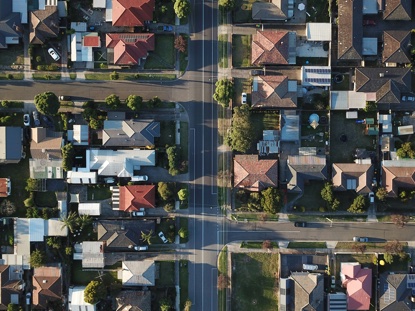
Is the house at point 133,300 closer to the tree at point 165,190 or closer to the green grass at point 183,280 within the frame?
the green grass at point 183,280

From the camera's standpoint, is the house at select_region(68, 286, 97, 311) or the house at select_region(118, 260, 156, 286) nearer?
the house at select_region(68, 286, 97, 311)

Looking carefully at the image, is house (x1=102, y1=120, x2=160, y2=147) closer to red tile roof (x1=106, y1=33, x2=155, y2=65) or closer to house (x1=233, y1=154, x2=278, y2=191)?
red tile roof (x1=106, y1=33, x2=155, y2=65)

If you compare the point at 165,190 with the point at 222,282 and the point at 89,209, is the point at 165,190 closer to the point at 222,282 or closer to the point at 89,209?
the point at 89,209

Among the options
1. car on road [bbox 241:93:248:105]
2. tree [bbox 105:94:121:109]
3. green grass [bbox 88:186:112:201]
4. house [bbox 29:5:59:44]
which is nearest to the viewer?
tree [bbox 105:94:121:109]

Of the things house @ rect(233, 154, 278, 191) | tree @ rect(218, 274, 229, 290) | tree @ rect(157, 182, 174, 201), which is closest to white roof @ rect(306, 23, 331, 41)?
house @ rect(233, 154, 278, 191)

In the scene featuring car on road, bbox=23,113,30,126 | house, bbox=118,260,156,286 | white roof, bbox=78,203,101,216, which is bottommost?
house, bbox=118,260,156,286

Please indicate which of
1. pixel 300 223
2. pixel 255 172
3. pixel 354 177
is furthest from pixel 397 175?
pixel 255 172

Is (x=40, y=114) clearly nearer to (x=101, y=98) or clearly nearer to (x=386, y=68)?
(x=101, y=98)
